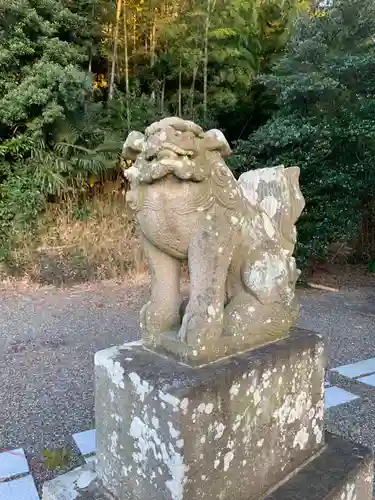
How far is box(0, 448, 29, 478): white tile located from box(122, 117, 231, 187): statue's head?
147cm

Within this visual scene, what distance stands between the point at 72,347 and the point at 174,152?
2.80m

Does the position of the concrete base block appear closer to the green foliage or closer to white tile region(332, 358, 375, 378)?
white tile region(332, 358, 375, 378)

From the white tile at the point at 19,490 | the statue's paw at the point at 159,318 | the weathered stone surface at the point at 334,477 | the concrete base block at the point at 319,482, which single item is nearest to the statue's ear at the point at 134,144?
the statue's paw at the point at 159,318

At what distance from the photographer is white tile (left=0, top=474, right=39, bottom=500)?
74.7 inches

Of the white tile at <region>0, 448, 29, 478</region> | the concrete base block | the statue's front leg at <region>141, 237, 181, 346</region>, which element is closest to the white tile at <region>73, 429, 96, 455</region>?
the white tile at <region>0, 448, 29, 478</region>

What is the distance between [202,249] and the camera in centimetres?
135

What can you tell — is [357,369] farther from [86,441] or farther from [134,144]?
[134,144]

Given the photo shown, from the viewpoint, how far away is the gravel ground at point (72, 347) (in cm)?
249

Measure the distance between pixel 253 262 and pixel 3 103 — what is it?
5.21 m

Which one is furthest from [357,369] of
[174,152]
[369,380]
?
[174,152]

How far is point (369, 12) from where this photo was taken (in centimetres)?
501

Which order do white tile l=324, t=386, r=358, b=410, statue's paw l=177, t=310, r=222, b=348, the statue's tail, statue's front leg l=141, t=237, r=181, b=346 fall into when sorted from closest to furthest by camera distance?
1. statue's paw l=177, t=310, r=222, b=348
2. statue's front leg l=141, t=237, r=181, b=346
3. the statue's tail
4. white tile l=324, t=386, r=358, b=410

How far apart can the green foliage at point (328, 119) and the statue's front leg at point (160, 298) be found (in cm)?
389

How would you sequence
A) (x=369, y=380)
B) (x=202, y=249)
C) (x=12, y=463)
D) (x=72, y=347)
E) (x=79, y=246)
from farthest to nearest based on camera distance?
1. (x=79, y=246)
2. (x=72, y=347)
3. (x=369, y=380)
4. (x=12, y=463)
5. (x=202, y=249)
